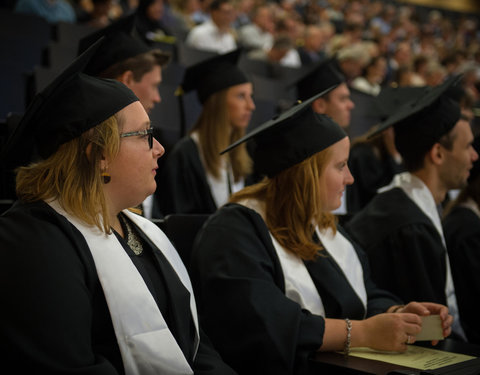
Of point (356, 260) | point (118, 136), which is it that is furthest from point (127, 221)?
point (356, 260)

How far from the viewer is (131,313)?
161cm

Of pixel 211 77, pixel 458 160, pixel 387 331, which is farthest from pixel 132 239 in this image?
pixel 211 77

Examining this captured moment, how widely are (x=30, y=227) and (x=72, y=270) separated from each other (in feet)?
0.53

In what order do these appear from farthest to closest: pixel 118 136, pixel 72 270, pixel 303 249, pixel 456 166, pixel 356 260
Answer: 1. pixel 456 166
2. pixel 356 260
3. pixel 303 249
4. pixel 118 136
5. pixel 72 270

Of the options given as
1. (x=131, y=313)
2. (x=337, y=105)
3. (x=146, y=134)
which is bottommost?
(x=131, y=313)

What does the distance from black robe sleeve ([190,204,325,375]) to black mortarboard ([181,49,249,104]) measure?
240 cm

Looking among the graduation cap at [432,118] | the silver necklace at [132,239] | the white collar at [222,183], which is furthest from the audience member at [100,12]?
the silver necklace at [132,239]

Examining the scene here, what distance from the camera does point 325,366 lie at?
1998 mm

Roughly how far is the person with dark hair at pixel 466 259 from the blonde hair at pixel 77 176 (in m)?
2.15

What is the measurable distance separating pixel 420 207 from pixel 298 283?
1064mm

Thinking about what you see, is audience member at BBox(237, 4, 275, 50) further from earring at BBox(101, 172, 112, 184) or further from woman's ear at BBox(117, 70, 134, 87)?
earring at BBox(101, 172, 112, 184)

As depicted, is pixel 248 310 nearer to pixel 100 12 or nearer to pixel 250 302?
pixel 250 302

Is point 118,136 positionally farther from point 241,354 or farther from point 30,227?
point 241,354

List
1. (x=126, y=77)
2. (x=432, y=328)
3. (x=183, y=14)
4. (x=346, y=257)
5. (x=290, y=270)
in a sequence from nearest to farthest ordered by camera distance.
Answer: (x=432, y=328)
(x=290, y=270)
(x=346, y=257)
(x=126, y=77)
(x=183, y=14)
